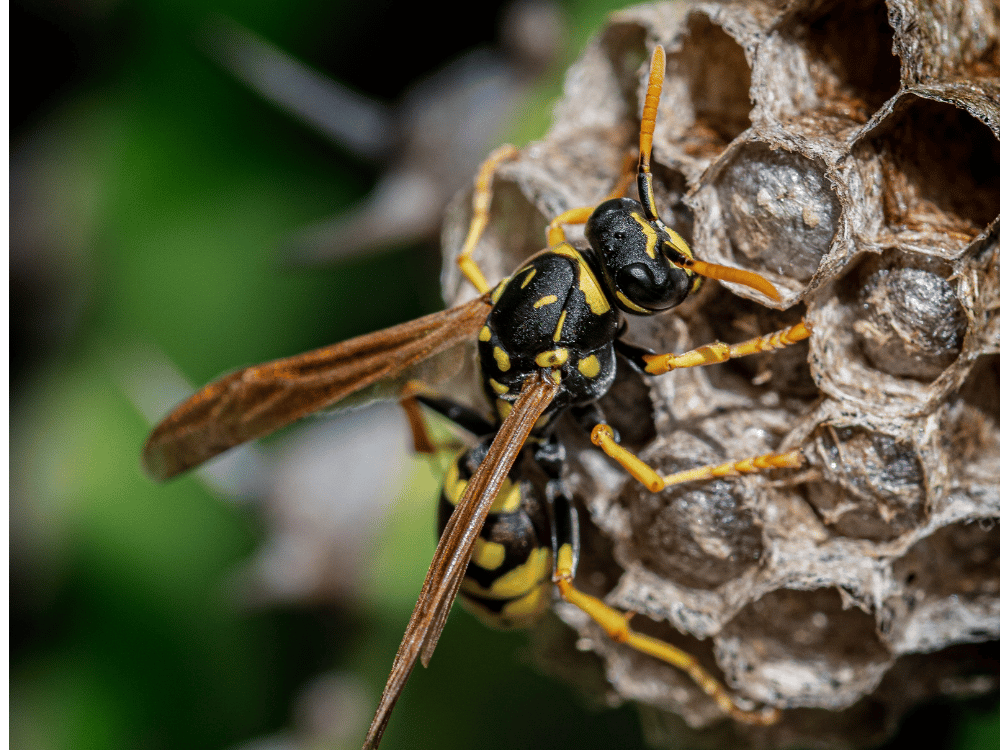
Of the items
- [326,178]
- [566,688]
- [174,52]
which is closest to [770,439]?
[566,688]

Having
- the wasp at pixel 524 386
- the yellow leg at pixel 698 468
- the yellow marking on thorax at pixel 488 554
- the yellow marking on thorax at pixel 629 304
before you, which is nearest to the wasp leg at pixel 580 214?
the wasp at pixel 524 386

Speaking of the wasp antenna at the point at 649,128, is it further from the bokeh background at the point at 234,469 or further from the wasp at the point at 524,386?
the bokeh background at the point at 234,469

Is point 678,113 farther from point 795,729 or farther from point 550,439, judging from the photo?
point 795,729

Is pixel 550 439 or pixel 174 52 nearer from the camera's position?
pixel 550 439

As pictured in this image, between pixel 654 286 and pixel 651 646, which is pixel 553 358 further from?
pixel 651 646

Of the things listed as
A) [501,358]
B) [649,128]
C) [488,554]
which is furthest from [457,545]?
[649,128]

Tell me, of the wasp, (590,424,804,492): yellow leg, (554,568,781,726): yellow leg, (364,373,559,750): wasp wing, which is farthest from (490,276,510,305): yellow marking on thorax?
(554,568,781,726): yellow leg
